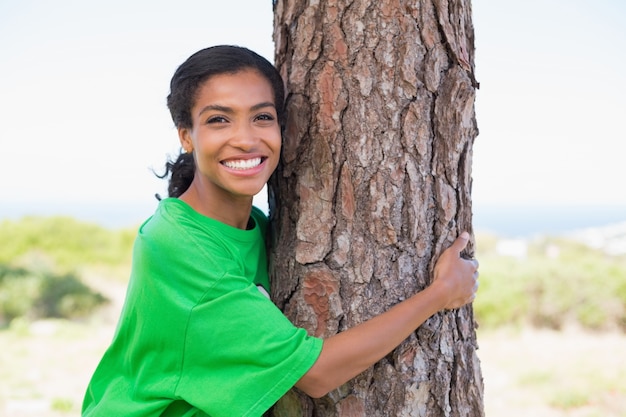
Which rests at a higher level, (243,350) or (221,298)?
(221,298)

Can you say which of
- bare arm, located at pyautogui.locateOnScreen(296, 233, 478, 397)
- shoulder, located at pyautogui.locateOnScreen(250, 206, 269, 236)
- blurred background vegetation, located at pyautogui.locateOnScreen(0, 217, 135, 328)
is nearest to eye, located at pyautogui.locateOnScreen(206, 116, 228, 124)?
shoulder, located at pyautogui.locateOnScreen(250, 206, 269, 236)

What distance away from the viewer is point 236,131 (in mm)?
1840

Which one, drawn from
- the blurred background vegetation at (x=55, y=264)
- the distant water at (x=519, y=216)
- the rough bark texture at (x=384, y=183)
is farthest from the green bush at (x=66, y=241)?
the distant water at (x=519, y=216)

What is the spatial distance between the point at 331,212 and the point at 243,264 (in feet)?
1.02

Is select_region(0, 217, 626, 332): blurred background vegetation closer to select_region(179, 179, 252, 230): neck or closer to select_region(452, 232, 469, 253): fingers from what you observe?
select_region(452, 232, 469, 253): fingers

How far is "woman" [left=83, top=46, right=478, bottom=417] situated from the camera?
165 cm

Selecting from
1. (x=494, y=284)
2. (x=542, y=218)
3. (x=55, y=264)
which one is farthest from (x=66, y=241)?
(x=542, y=218)

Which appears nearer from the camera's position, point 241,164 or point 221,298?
point 221,298

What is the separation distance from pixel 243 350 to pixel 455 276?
66 centimetres

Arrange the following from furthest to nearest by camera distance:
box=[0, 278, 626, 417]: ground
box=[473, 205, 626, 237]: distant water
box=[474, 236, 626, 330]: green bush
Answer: box=[473, 205, 626, 237]: distant water → box=[474, 236, 626, 330]: green bush → box=[0, 278, 626, 417]: ground

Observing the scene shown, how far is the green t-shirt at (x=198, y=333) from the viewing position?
1637 mm

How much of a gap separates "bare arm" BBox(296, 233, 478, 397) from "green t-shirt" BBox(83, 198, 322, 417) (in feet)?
0.19

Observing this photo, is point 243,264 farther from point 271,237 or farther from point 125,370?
point 125,370

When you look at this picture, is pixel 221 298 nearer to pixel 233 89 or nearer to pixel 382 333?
pixel 382 333
